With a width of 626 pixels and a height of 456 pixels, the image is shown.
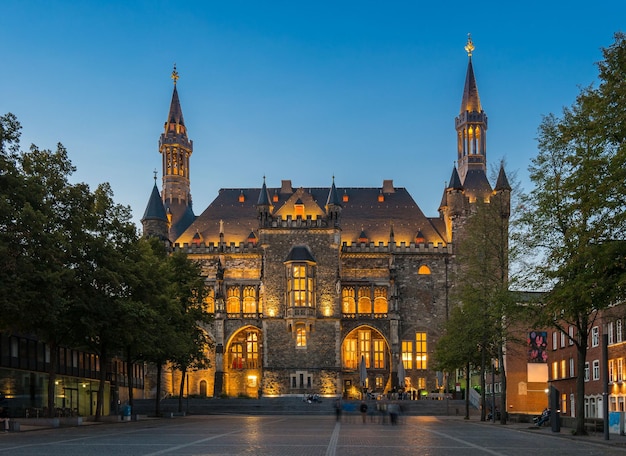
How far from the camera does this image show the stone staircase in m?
73.0

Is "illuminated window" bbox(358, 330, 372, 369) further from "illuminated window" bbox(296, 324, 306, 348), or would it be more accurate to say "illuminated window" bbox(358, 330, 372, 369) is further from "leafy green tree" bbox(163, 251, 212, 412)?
"leafy green tree" bbox(163, 251, 212, 412)

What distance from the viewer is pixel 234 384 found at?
297ft

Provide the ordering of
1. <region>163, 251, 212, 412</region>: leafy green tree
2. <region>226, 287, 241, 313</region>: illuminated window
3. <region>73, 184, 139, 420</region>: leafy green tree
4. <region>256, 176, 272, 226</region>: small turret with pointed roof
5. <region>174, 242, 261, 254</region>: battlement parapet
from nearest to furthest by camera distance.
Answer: <region>73, 184, 139, 420</region>: leafy green tree < <region>163, 251, 212, 412</region>: leafy green tree < <region>256, 176, 272, 226</region>: small turret with pointed roof < <region>226, 287, 241, 313</region>: illuminated window < <region>174, 242, 261, 254</region>: battlement parapet

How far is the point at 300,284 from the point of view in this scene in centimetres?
8800

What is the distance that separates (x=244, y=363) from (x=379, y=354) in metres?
13.7

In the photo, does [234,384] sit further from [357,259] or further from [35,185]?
[35,185]

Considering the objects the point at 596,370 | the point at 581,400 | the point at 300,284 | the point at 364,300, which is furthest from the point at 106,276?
the point at 364,300

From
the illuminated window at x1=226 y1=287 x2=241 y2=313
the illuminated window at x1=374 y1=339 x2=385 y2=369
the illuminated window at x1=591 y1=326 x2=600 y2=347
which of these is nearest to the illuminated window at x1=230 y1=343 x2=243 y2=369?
the illuminated window at x1=226 y1=287 x2=241 y2=313

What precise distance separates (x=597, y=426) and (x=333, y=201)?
5290cm

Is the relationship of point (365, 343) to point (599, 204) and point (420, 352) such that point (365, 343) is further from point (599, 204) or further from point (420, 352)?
point (599, 204)

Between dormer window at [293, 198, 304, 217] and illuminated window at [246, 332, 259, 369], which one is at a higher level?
dormer window at [293, 198, 304, 217]

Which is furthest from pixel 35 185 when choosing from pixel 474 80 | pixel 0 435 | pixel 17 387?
pixel 474 80

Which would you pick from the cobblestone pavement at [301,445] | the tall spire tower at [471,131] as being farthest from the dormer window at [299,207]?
the cobblestone pavement at [301,445]

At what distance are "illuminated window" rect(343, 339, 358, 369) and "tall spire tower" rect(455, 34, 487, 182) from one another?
2398 cm
